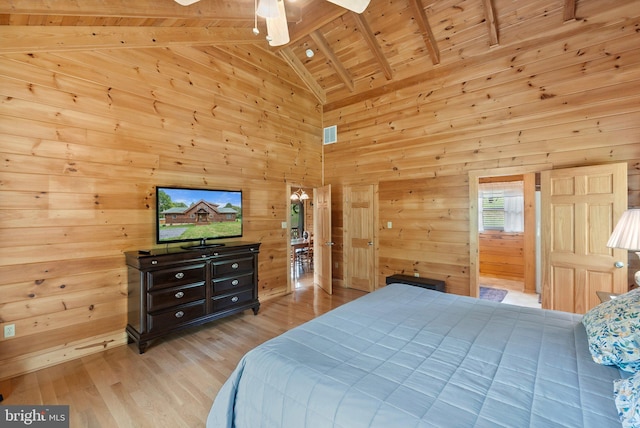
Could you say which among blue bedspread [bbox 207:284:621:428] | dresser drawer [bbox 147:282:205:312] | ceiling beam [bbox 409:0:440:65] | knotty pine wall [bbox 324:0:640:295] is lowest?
dresser drawer [bbox 147:282:205:312]

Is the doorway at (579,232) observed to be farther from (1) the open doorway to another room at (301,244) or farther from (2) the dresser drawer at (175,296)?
(2) the dresser drawer at (175,296)

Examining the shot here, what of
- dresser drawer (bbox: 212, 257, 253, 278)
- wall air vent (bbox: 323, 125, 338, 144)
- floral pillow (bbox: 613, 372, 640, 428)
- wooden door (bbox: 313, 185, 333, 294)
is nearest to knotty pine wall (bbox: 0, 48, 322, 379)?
dresser drawer (bbox: 212, 257, 253, 278)

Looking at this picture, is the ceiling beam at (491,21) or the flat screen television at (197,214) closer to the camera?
the flat screen television at (197,214)

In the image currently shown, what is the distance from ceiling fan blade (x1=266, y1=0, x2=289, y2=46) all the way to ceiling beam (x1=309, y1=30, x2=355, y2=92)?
2439 millimetres

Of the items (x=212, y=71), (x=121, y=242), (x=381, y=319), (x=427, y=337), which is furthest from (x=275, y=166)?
(x=427, y=337)

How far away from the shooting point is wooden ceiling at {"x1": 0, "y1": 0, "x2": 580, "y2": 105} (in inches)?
105

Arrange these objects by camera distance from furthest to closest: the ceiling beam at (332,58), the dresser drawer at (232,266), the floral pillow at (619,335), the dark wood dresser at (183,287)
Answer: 1. the ceiling beam at (332,58)
2. the dresser drawer at (232,266)
3. the dark wood dresser at (183,287)
4. the floral pillow at (619,335)

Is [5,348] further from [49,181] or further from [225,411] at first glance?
[225,411]

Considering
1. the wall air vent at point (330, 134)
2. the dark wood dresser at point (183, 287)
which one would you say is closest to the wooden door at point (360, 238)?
the wall air vent at point (330, 134)

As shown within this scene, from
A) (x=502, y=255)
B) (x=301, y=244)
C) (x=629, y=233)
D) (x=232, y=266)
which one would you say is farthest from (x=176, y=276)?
(x=502, y=255)

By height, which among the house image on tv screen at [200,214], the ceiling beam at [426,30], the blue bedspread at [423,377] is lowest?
the blue bedspread at [423,377]

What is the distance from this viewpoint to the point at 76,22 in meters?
2.81

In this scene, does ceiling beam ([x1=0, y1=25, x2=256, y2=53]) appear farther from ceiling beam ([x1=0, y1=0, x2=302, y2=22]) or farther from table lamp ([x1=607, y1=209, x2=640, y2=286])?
table lamp ([x1=607, y1=209, x2=640, y2=286])

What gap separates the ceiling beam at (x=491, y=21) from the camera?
141 inches
